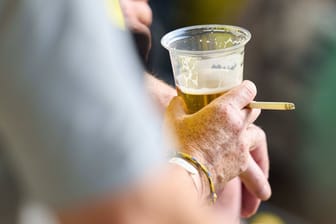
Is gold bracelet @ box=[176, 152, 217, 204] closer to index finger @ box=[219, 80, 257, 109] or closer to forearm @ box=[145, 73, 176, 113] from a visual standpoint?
index finger @ box=[219, 80, 257, 109]

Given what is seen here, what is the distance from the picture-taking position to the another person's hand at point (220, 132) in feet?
3.50

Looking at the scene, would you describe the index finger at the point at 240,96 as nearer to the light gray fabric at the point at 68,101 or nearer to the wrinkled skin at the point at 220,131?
the wrinkled skin at the point at 220,131

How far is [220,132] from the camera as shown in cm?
107

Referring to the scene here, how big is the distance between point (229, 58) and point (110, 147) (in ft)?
1.80

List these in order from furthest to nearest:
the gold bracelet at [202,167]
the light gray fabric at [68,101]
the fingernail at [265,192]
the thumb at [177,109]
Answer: the fingernail at [265,192] → the thumb at [177,109] → the gold bracelet at [202,167] → the light gray fabric at [68,101]

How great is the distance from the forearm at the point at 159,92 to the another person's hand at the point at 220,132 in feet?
0.44

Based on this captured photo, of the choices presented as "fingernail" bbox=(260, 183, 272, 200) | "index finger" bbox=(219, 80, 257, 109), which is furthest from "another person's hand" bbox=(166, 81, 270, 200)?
"fingernail" bbox=(260, 183, 272, 200)

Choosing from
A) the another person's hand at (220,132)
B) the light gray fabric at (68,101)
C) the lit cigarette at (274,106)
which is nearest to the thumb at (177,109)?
the another person's hand at (220,132)

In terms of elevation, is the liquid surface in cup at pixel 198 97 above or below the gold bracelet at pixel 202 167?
above

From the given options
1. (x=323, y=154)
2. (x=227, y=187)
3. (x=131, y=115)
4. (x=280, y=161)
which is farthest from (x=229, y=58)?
(x=280, y=161)

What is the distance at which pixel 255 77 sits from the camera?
2377 mm

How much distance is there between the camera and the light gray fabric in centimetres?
56

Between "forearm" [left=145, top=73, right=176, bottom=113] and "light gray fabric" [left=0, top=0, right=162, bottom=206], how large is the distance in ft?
2.17

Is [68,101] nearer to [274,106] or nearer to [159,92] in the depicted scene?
[274,106]
